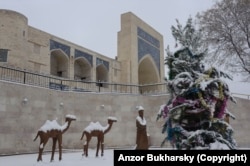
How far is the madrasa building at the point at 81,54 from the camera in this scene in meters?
17.3

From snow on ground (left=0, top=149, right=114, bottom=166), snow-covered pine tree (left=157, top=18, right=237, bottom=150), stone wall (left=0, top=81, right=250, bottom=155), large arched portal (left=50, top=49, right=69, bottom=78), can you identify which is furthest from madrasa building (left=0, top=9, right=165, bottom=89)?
snow-covered pine tree (left=157, top=18, right=237, bottom=150)

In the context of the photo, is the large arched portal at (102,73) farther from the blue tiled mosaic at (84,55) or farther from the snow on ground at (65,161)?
the snow on ground at (65,161)

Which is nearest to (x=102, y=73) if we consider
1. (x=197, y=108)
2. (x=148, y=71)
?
(x=148, y=71)

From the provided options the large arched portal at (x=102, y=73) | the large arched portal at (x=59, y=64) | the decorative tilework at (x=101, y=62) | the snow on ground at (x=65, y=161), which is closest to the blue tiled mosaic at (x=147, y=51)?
the decorative tilework at (x=101, y=62)

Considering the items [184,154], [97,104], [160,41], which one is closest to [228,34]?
[97,104]

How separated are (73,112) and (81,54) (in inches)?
462

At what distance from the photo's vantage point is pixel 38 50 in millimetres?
19609

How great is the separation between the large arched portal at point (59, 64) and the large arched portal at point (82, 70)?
193cm

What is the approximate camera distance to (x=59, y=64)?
23438mm

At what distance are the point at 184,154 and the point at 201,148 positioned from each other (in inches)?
18.7

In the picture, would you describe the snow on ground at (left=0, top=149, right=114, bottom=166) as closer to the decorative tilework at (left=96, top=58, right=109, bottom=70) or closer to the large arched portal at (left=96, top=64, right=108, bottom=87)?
the decorative tilework at (left=96, top=58, right=109, bottom=70)

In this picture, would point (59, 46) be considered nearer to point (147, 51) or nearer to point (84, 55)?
point (84, 55)

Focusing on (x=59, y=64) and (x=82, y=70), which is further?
(x=82, y=70)

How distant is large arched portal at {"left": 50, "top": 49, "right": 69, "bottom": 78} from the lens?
2253 centimetres
